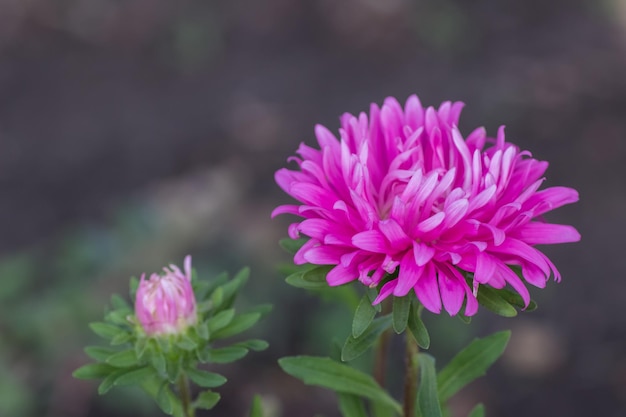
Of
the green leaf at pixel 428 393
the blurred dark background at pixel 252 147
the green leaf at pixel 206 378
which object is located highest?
the blurred dark background at pixel 252 147

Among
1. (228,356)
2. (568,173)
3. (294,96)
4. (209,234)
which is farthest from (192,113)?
(228,356)

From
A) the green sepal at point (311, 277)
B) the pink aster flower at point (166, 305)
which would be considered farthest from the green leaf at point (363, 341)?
the pink aster flower at point (166, 305)

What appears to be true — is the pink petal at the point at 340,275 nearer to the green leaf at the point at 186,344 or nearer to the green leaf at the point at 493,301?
the green leaf at the point at 493,301

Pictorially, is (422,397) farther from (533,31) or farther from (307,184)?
(533,31)

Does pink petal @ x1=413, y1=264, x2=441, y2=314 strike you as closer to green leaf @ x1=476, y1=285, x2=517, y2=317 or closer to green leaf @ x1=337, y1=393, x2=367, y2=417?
green leaf @ x1=476, y1=285, x2=517, y2=317

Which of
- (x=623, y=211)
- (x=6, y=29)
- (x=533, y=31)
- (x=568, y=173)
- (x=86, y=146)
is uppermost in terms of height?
(x=6, y=29)

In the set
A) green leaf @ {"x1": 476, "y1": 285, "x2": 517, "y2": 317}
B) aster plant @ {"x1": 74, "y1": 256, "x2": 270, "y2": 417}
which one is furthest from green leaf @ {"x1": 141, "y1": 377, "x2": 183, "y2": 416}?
green leaf @ {"x1": 476, "y1": 285, "x2": 517, "y2": 317}
